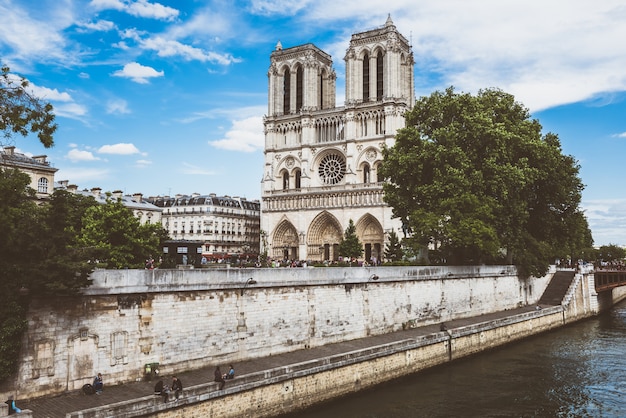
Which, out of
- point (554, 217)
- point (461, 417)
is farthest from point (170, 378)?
point (554, 217)

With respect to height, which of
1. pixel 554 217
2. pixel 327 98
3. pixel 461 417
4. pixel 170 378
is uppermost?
pixel 327 98

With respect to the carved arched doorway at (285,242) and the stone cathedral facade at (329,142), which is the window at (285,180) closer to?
the stone cathedral facade at (329,142)

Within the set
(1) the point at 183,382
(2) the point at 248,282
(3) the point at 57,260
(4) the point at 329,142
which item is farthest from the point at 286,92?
(3) the point at 57,260

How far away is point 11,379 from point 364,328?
49.8 ft

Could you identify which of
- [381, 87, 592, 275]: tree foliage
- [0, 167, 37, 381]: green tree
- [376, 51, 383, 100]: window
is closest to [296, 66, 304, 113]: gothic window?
[376, 51, 383, 100]: window

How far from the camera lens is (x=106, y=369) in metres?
16.3

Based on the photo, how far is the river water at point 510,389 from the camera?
61.0 ft

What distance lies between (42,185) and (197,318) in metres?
35.6

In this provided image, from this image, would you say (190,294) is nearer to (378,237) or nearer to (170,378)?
(170,378)

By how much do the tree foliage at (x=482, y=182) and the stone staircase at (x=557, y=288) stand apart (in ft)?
8.56

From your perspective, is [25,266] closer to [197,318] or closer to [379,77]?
[197,318]

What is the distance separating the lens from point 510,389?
21.3m

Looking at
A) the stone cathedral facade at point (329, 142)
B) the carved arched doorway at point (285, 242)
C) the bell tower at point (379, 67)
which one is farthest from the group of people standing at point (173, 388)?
the carved arched doorway at point (285, 242)

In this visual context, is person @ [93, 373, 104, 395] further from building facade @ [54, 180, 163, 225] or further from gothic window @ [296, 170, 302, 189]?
gothic window @ [296, 170, 302, 189]
